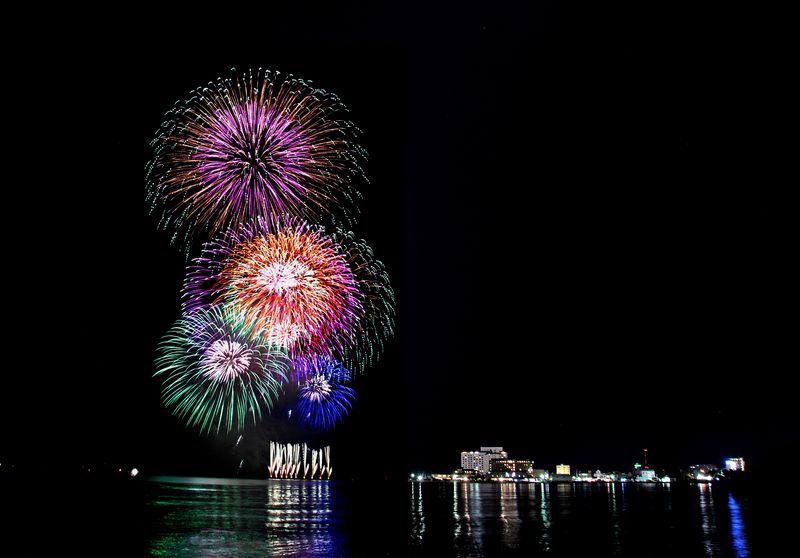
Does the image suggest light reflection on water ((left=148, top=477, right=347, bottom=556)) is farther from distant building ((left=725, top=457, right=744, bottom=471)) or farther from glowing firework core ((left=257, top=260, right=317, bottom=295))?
distant building ((left=725, top=457, right=744, bottom=471))

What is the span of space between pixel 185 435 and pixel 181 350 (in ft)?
398

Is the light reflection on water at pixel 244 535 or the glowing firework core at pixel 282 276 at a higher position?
the glowing firework core at pixel 282 276

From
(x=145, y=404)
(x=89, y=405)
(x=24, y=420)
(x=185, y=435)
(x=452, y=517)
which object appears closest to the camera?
(x=452, y=517)

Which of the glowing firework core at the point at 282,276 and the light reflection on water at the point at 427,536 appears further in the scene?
the glowing firework core at the point at 282,276

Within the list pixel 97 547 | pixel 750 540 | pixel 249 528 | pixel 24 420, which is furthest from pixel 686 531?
pixel 24 420

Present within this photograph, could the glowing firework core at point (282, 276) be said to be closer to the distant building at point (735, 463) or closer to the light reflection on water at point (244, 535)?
the light reflection on water at point (244, 535)

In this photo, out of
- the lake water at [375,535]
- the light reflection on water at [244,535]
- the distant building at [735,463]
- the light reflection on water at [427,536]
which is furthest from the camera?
the distant building at [735,463]

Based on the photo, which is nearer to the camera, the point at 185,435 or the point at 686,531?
the point at 686,531

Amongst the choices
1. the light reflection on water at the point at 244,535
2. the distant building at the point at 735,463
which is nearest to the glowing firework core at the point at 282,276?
the light reflection on water at the point at 244,535

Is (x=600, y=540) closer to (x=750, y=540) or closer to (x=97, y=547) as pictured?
(x=750, y=540)

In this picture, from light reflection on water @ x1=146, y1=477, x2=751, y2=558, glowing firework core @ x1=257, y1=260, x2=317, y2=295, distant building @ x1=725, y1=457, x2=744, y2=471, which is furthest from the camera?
distant building @ x1=725, y1=457, x2=744, y2=471

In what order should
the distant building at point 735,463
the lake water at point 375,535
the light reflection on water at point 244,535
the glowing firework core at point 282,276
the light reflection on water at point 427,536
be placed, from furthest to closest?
the distant building at point 735,463 < the glowing firework core at point 282,276 < the light reflection on water at point 427,536 < the lake water at point 375,535 < the light reflection on water at point 244,535

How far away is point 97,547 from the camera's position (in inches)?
797

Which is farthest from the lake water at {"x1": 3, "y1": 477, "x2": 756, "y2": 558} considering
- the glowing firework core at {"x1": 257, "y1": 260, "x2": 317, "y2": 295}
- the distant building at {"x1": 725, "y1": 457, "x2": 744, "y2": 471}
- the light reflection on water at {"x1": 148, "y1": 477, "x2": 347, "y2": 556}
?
the distant building at {"x1": 725, "y1": 457, "x2": 744, "y2": 471}
